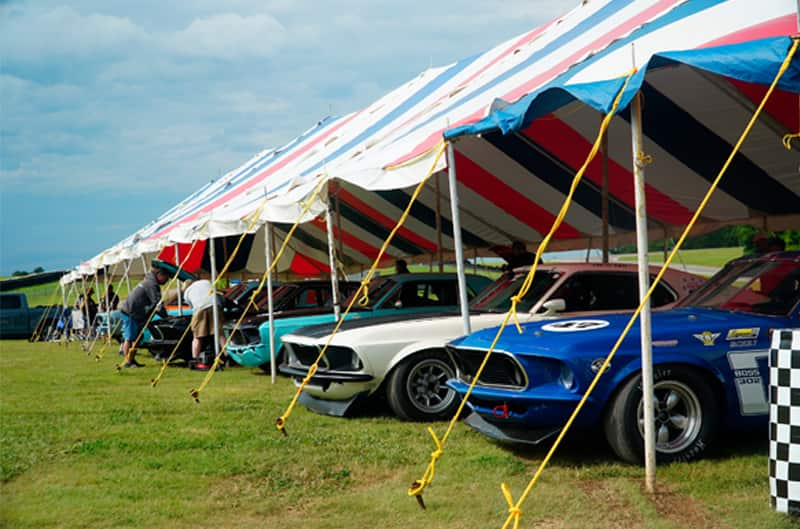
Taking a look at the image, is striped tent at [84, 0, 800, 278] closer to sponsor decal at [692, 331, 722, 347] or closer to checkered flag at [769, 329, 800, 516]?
checkered flag at [769, 329, 800, 516]

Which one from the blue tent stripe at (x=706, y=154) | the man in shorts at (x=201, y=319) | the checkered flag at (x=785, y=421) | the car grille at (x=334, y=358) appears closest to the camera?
the checkered flag at (x=785, y=421)

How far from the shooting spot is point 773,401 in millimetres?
4570

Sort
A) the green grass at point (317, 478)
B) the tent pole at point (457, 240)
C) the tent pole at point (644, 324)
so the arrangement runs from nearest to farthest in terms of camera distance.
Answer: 1. the green grass at point (317, 478)
2. the tent pole at point (644, 324)
3. the tent pole at point (457, 240)

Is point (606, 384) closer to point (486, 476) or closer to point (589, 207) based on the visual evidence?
point (486, 476)

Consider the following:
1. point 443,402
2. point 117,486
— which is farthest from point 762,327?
point 117,486

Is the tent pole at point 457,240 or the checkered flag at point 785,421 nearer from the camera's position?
the checkered flag at point 785,421

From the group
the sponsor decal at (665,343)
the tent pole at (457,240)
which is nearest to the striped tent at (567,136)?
the tent pole at (457,240)

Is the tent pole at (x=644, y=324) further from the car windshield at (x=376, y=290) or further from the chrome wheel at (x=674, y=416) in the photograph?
the car windshield at (x=376, y=290)

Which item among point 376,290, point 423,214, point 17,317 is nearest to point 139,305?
point 423,214

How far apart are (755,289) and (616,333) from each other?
1.35 m

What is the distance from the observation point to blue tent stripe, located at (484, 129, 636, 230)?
38.1 feet

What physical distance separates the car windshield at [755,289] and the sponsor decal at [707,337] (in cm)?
62

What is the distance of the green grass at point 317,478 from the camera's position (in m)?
4.98

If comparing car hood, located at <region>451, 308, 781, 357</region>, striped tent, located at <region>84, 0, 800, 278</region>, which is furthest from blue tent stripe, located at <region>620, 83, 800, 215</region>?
car hood, located at <region>451, 308, 781, 357</region>
